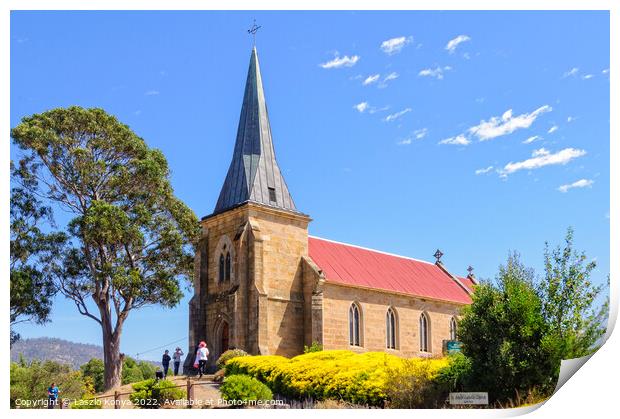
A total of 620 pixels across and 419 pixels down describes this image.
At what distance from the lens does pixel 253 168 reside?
36.5 m

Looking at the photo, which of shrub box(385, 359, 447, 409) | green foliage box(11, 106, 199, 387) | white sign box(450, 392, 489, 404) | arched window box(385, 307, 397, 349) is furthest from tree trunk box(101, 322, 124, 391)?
white sign box(450, 392, 489, 404)

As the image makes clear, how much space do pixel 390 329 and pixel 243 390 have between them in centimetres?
1748

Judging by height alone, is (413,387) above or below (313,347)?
below

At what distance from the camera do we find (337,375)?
22.5 meters

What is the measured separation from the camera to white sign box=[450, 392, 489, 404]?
2039 cm

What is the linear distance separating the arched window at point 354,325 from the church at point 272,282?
5 cm

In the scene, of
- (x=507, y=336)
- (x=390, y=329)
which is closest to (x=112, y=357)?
(x=390, y=329)

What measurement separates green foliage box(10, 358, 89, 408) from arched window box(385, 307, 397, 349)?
1488 cm

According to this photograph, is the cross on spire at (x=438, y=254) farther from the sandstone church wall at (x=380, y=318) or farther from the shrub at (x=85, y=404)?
the shrub at (x=85, y=404)

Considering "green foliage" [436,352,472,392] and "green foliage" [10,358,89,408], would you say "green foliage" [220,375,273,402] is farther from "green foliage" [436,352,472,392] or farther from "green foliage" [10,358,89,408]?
"green foliage" [10,358,89,408]

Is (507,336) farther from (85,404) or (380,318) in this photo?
(380,318)

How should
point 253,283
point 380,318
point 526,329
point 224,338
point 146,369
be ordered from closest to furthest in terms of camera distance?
point 526,329 → point 253,283 → point 224,338 → point 380,318 → point 146,369

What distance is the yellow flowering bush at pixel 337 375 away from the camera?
2164 centimetres
